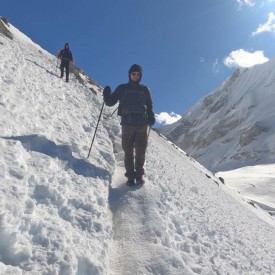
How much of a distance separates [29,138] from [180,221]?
3.99m

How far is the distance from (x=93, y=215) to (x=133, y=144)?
3.70m

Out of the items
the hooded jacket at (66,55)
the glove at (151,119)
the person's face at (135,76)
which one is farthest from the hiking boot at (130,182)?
the hooded jacket at (66,55)

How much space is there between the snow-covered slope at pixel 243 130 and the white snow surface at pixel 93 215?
100089 mm

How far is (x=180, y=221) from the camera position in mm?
9547

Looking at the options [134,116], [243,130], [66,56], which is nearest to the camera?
[134,116]

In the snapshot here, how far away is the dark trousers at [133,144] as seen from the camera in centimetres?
1096

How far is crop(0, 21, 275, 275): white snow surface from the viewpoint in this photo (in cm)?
621

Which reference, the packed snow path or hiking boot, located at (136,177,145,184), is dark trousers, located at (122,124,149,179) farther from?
the packed snow path

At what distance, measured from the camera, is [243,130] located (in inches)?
5453

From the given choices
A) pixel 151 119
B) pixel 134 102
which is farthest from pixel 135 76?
pixel 151 119

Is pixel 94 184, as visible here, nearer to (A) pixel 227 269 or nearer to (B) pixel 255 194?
(A) pixel 227 269

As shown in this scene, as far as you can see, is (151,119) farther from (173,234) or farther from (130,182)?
(173,234)

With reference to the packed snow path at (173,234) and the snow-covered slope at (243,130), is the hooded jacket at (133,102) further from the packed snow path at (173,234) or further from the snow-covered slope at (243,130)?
the snow-covered slope at (243,130)

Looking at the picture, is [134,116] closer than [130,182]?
No
